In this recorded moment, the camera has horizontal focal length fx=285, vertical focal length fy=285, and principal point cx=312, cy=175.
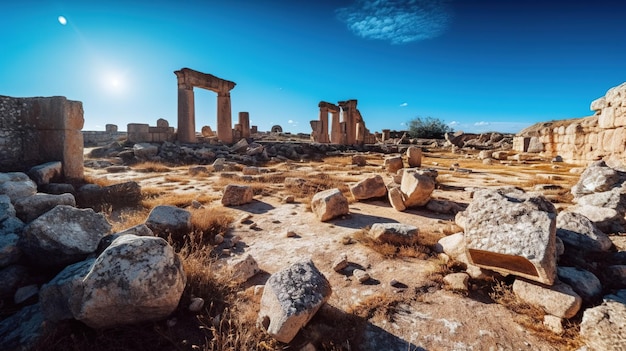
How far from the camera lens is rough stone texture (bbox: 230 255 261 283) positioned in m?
2.70

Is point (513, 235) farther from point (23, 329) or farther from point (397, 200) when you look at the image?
point (23, 329)

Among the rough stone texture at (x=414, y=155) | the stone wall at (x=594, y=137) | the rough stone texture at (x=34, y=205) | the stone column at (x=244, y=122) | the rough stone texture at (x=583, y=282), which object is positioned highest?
the stone column at (x=244, y=122)

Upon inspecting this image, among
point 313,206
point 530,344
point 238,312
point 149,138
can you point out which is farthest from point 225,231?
point 149,138

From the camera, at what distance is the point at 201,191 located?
6.74 metres

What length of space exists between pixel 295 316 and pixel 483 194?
2096mm

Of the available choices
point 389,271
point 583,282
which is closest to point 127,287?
point 389,271

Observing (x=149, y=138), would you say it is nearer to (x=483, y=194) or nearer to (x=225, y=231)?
(x=225, y=231)

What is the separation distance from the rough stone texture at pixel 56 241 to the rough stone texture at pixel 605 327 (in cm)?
380

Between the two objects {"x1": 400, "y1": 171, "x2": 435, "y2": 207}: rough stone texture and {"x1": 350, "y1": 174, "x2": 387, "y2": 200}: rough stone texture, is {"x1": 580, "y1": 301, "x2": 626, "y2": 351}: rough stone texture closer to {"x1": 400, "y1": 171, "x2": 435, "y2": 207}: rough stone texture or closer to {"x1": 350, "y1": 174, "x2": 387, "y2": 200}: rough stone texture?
{"x1": 400, "y1": 171, "x2": 435, "y2": 207}: rough stone texture

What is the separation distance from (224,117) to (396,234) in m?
15.4

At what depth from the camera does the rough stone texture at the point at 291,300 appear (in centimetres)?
181

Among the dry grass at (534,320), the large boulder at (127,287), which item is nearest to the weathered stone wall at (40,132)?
the large boulder at (127,287)

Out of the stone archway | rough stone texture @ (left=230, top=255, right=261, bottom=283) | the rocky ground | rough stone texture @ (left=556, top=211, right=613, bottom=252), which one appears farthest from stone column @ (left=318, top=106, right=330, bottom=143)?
rough stone texture @ (left=230, top=255, right=261, bottom=283)

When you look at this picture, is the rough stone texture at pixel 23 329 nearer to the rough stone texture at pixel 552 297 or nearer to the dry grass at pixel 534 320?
the dry grass at pixel 534 320
